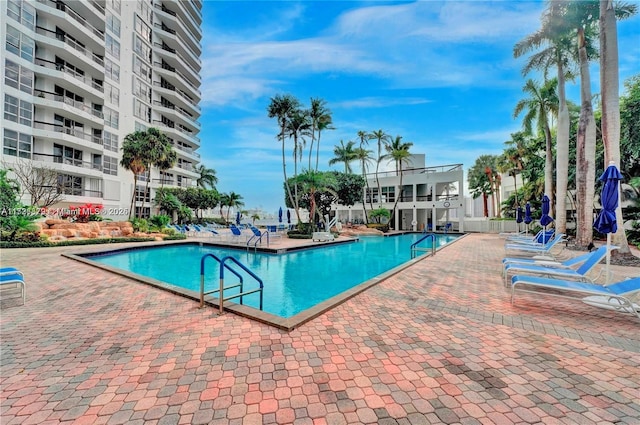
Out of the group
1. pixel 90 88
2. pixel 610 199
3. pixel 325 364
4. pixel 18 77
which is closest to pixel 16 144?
pixel 18 77

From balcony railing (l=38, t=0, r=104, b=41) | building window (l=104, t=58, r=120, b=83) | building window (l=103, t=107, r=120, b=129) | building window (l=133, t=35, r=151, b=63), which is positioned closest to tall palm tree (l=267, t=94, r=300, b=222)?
building window (l=103, t=107, r=120, b=129)

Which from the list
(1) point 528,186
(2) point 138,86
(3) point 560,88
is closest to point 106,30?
(2) point 138,86

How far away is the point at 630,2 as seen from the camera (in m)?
9.64

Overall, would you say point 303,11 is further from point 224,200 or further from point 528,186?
point 224,200

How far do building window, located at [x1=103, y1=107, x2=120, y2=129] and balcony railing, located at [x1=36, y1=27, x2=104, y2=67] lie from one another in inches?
154

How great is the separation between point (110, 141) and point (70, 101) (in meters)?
4.20

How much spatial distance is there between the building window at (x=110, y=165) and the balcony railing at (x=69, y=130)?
4.84 ft

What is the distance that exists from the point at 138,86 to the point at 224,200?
17.7m

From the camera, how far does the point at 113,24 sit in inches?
A: 960

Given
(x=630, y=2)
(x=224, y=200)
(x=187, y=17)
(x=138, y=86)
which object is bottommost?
(x=224, y=200)

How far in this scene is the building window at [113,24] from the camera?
2381cm

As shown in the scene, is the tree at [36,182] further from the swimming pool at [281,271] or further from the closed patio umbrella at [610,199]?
the closed patio umbrella at [610,199]

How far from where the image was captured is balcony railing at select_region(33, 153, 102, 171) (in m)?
18.5

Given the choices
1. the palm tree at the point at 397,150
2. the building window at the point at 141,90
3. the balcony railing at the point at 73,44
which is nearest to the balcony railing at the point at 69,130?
the balcony railing at the point at 73,44
